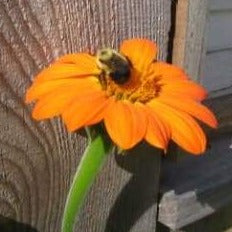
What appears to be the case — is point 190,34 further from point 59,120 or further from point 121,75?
point 121,75

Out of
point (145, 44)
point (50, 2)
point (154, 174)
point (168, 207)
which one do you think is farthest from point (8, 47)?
point (168, 207)

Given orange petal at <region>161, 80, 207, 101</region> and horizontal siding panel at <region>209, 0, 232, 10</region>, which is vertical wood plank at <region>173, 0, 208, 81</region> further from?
horizontal siding panel at <region>209, 0, 232, 10</region>

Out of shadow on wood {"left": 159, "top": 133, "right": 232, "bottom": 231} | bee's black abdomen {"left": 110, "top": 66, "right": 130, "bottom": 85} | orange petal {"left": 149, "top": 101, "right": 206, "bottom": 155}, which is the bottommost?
shadow on wood {"left": 159, "top": 133, "right": 232, "bottom": 231}

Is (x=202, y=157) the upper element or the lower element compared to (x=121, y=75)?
Result: lower

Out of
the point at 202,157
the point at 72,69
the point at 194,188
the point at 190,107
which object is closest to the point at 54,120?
the point at 72,69

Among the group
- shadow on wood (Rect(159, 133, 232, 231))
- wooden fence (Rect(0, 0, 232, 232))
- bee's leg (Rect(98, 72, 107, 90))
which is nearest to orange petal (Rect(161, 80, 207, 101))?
bee's leg (Rect(98, 72, 107, 90))

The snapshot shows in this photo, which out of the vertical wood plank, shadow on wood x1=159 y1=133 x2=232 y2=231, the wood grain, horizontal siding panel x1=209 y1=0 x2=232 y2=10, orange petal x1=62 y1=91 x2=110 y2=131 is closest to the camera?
orange petal x1=62 y1=91 x2=110 y2=131
